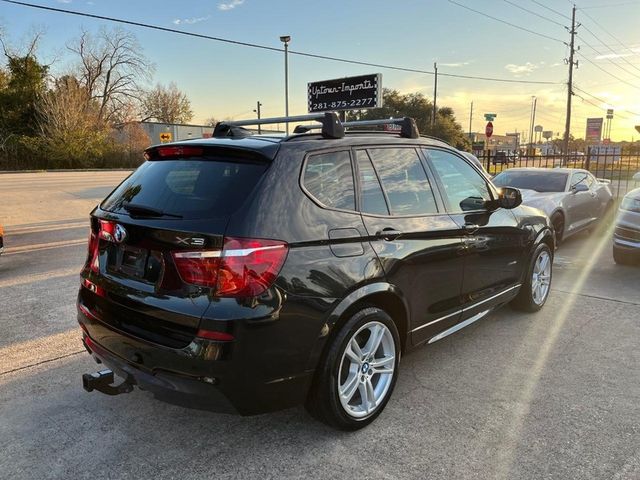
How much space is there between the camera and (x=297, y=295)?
8.36 feet

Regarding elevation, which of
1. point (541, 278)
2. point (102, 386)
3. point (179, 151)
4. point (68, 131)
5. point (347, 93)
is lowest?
point (102, 386)

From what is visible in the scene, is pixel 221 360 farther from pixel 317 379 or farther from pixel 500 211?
pixel 500 211

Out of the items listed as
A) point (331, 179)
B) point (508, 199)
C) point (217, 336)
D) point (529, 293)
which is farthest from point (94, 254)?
point (529, 293)

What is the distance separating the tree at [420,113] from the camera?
189 ft

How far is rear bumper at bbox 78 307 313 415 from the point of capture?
2414 mm

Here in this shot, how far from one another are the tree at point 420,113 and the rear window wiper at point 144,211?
5597cm

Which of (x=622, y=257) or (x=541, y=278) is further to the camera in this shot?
(x=622, y=257)

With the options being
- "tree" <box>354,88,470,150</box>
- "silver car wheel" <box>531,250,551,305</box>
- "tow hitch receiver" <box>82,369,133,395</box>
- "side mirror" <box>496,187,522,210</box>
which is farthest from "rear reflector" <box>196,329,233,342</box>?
"tree" <box>354,88,470,150</box>

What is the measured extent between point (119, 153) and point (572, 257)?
143 ft

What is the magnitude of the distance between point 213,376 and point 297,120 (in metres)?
1.86

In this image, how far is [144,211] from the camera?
9.17 feet

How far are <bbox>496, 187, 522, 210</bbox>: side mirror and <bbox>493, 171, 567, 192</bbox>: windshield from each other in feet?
16.8

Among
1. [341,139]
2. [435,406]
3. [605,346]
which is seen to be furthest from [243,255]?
[605,346]

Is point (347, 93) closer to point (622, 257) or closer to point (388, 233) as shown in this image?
point (622, 257)
